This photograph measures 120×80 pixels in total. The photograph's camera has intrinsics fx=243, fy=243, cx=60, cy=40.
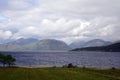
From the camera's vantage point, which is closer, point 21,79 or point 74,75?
point 21,79

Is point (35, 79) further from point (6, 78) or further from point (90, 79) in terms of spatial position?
point (90, 79)

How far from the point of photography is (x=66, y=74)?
86.1m

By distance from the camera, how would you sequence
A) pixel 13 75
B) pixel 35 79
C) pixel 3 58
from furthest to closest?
pixel 3 58 → pixel 13 75 → pixel 35 79

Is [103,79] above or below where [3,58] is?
below

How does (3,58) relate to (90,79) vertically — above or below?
above

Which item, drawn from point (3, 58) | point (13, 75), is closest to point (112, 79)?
point (13, 75)

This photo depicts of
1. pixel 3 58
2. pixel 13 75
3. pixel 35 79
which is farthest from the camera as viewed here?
pixel 3 58

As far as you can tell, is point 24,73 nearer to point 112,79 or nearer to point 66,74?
point 66,74

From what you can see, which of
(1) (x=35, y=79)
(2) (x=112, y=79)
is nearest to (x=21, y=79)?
(1) (x=35, y=79)

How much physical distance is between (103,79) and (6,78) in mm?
32420

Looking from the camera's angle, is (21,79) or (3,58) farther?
(3,58)

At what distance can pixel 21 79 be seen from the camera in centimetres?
7731

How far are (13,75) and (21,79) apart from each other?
625cm

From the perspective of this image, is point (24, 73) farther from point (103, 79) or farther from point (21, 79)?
point (103, 79)
